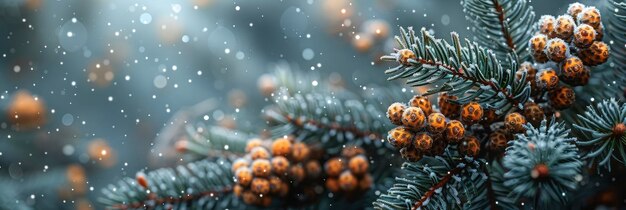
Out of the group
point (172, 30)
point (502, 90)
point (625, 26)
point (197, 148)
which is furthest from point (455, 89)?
point (172, 30)

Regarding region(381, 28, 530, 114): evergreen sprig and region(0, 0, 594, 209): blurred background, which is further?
region(0, 0, 594, 209): blurred background

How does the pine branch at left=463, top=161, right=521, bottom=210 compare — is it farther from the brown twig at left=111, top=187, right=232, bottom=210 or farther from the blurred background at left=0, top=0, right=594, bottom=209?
the blurred background at left=0, top=0, right=594, bottom=209

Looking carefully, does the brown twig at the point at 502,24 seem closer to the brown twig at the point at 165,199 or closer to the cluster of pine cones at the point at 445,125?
the cluster of pine cones at the point at 445,125

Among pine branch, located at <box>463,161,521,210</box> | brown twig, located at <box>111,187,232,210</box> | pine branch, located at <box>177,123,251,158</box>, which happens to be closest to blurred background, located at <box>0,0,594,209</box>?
pine branch, located at <box>177,123,251,158</box>

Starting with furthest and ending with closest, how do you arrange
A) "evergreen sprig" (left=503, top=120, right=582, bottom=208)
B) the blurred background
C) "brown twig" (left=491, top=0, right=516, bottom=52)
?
the blurred background
"brown twig" (left=491, top=0, right=516, bottom=52)
"evergreen sprig" (left=503, top=120, right=582, bottom=208)

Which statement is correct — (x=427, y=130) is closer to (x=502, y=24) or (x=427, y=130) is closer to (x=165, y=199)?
(x=502, y=24)

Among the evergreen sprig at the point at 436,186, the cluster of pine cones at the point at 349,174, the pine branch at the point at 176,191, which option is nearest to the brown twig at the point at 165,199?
the pine branch at the point at 176,191
